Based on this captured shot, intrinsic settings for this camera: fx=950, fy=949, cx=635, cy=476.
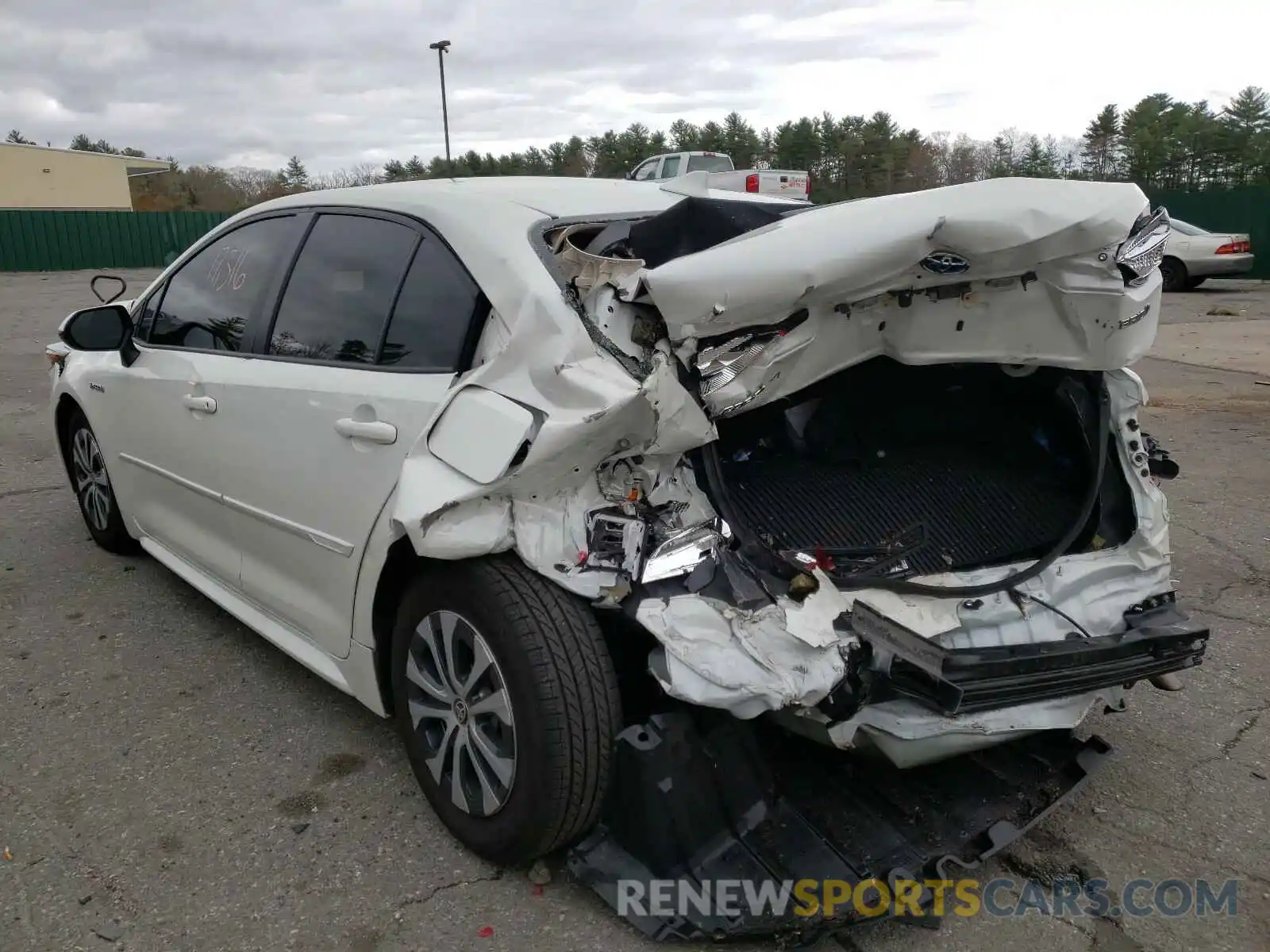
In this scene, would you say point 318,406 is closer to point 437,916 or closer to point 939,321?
point 437,916

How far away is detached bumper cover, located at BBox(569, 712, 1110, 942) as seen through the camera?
2.13 meters

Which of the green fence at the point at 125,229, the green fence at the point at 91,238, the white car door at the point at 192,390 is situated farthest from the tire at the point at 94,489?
the green fence at the point at 91,238

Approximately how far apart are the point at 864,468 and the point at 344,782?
1782mm

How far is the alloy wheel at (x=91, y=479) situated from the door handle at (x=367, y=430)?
2.28 m

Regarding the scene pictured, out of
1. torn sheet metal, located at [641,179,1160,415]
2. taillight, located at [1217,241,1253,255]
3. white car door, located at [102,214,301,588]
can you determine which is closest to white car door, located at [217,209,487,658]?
white car door, located at [102,214,301,588]

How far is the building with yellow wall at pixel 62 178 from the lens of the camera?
3659 centimetres

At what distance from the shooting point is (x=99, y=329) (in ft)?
12.3

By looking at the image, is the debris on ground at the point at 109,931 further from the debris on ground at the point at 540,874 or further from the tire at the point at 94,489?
the tire at the point at 94,489

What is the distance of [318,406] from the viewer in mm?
2713

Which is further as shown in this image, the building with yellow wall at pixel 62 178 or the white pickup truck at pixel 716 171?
the building with yellow wall at pixel 62 178

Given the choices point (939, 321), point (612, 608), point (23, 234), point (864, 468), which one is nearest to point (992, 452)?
point (864, 468)

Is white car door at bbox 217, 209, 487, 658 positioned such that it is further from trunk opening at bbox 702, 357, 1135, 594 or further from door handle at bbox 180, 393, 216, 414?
trunk opening at bbox 702, 357, 1135, 594

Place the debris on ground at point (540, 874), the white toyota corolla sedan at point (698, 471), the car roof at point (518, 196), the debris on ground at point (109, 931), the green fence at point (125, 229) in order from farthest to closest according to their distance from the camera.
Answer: the green fence at point (125, 229), the car roof at point (518, 196), the debris on ground at point (540, 874), the debris on ground at point (109, 931), the white toyota corolla sedan at point (698, 471)

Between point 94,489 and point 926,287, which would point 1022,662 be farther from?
point 94,489
